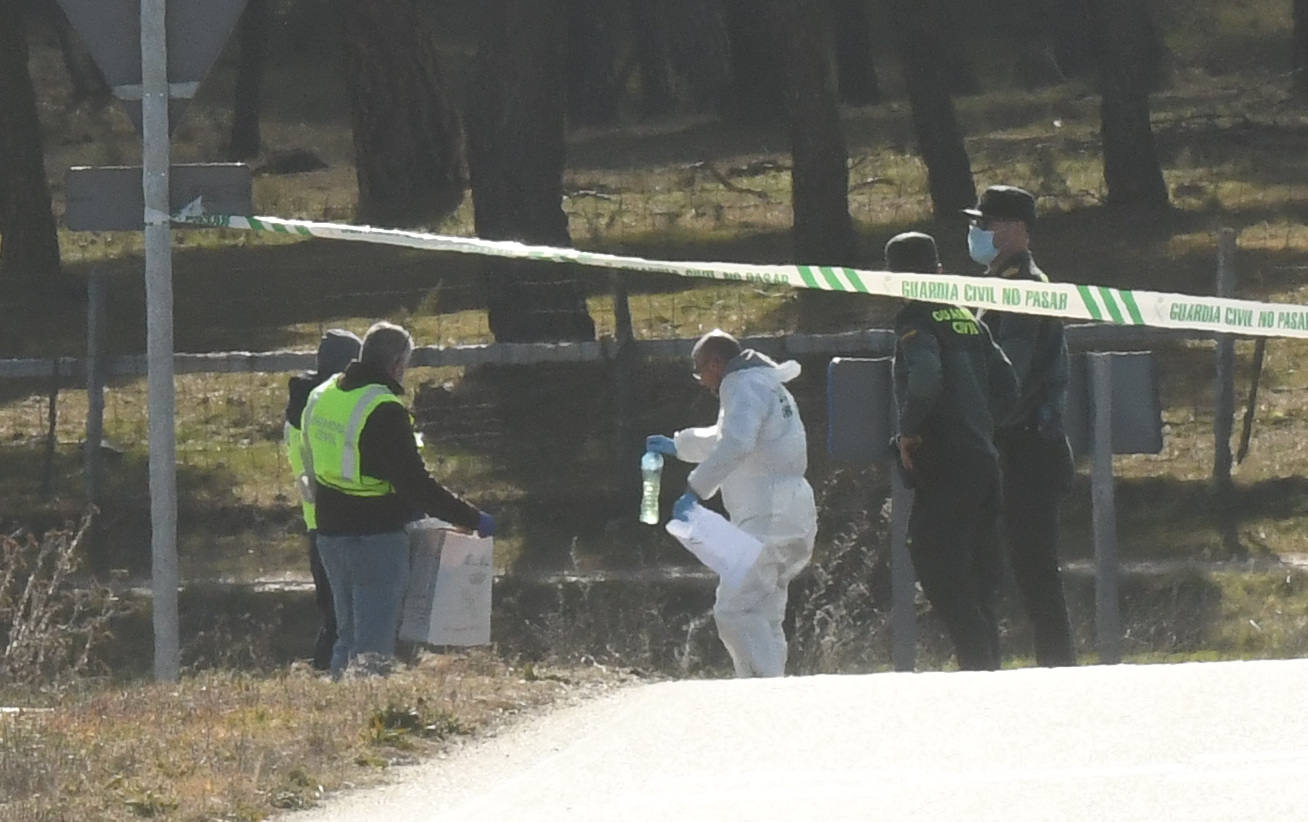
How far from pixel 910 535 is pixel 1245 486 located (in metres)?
7.51

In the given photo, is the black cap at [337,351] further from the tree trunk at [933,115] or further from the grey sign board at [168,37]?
the tree trunk at [933,115]

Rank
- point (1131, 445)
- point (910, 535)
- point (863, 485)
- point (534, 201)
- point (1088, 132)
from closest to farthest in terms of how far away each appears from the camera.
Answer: point (910, 535) → point (1131, 445) → point (863, 485) → point (534, 201) → point (1088, 132)

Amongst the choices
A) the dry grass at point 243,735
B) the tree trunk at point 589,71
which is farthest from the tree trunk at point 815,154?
the tree trunk at point 589,71

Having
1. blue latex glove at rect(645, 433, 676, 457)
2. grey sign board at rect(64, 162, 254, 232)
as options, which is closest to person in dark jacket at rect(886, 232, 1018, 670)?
blue latex glove at rect(645, 433, 676, 457)

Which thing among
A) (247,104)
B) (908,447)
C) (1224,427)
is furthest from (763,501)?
(247,104)

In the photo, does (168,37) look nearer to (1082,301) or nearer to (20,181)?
(1082,301)

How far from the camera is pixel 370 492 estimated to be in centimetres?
962

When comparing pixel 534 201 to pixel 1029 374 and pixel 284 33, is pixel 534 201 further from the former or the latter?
pixel 284 33

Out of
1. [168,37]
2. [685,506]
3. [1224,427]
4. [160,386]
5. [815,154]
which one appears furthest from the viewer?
[815,154]

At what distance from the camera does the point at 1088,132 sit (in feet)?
111


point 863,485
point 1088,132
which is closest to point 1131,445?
point 863,485

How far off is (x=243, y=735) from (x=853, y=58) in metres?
33.3

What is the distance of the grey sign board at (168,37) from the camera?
8.57 m

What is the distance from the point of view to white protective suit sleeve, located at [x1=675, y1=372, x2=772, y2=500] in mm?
9609
